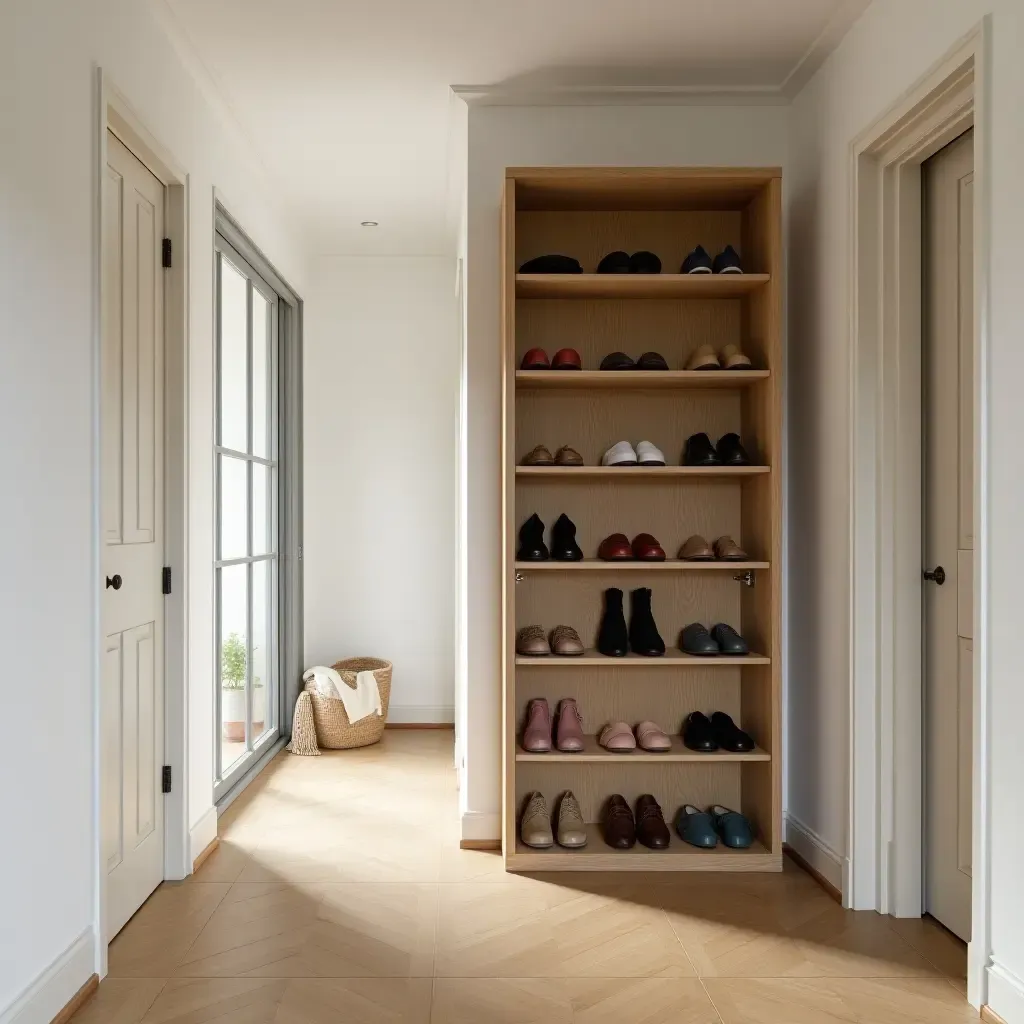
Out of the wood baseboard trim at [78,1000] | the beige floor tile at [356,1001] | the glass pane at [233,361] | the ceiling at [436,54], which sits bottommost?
the beige floor tile at [356,1001]

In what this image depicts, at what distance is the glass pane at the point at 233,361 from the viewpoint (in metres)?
3.86

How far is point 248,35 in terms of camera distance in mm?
2965

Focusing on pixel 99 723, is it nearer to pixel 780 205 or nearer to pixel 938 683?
pixel 938 683

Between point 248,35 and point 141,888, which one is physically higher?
point 248,35

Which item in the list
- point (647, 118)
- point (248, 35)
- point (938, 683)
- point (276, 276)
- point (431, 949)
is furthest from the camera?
point (276, 276)

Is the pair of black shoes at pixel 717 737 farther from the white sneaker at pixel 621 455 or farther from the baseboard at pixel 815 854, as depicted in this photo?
the white sneaker at pixel 621 455

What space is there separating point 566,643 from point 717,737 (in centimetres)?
58

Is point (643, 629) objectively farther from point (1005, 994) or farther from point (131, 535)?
point (131, 535)

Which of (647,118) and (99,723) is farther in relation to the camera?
(647,118)

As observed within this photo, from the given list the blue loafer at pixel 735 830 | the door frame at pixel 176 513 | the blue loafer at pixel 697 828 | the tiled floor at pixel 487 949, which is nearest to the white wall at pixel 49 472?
the tiled floor at pixel 487 949

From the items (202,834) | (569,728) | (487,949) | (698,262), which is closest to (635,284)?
(698,262)

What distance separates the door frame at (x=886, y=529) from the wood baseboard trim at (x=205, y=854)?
6.53 feet

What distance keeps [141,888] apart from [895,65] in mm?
3070

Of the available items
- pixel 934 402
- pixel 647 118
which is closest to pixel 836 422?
pixel 934 402
